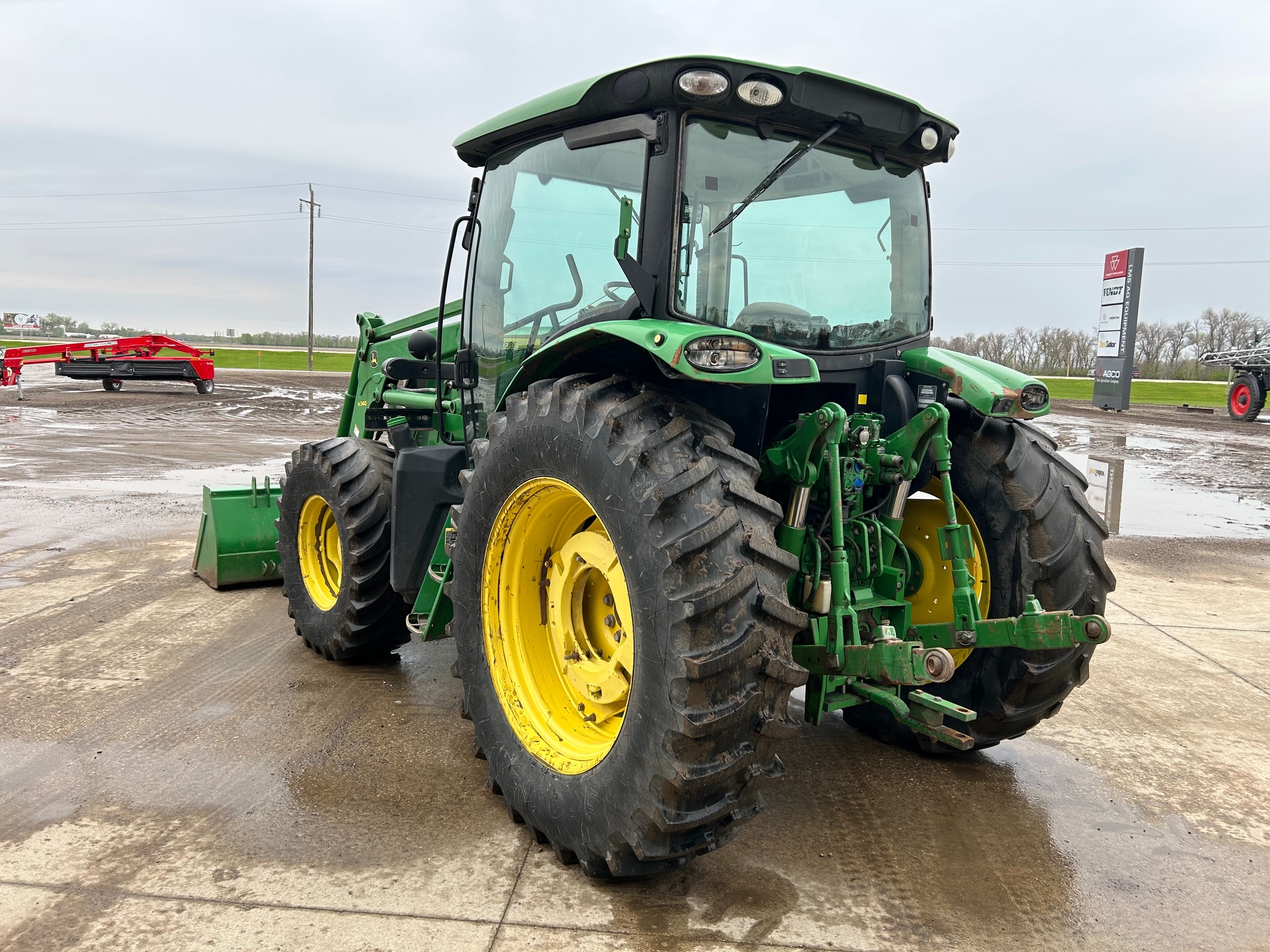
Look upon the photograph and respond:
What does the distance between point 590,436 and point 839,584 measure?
906mm

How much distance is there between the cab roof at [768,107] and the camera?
305 centimetres

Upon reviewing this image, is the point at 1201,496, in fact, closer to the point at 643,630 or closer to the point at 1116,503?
the point at 1116,503

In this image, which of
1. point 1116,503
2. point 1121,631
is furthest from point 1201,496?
point 1121,631

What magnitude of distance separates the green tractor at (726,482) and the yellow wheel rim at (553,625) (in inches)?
0.4

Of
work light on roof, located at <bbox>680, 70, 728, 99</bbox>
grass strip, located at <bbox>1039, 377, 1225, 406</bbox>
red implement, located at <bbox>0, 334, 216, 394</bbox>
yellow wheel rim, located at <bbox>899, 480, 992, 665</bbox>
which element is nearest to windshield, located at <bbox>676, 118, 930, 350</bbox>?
work light on roof, located at <bbox>680, 70, 728, 99</bbox>

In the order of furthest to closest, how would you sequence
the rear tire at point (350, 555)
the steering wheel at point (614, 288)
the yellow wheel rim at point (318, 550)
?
1. the yellow wheel rim at point (318, 550)
2. the rear tire at point (350, 555)
3. the steering wheel at point (614, 288)

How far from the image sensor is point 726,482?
2619 millimetres

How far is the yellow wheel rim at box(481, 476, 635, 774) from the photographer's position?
10.3 feet

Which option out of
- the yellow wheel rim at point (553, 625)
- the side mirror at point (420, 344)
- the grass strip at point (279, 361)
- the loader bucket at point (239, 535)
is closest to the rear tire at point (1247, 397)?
the loader bucket at point (239, 535)

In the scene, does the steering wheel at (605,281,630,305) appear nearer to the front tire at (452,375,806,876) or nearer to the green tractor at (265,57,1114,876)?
the green tractor at (265,57,1114,876)

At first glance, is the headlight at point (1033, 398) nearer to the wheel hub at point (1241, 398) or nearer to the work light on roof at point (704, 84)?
the work light on roof at point (704, 84)

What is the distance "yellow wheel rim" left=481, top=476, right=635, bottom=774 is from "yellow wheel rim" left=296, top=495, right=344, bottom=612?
6.84 ft

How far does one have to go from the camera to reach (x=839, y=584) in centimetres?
293

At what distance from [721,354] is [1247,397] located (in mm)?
27123
